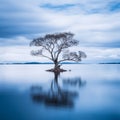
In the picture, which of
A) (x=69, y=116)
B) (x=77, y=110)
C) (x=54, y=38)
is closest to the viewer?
(x=69, y=116)

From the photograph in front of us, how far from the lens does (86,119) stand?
31.5 feet

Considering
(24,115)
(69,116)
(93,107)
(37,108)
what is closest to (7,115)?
(24,115)

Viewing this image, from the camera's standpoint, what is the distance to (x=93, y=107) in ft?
39.4

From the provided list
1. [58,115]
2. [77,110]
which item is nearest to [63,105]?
[77,110]

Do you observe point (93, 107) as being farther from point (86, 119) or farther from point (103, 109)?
point (86, 119)

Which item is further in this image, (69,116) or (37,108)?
(37,108)

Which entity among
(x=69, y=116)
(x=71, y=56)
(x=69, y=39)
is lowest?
(x=69, y=116)

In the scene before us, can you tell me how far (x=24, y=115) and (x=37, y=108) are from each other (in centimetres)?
160

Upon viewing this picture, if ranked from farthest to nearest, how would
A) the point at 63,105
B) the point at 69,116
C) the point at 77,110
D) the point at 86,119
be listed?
the point at 63,105 < the point at 77,110 < the point at 69,116 < the point at 86,119

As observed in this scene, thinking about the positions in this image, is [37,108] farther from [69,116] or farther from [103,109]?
[103,109]

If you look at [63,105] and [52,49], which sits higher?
[52,49]

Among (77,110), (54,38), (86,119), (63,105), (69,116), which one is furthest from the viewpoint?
(54,38)

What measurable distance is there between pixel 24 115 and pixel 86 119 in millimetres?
2900

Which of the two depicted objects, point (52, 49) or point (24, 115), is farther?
point (52, 49)
